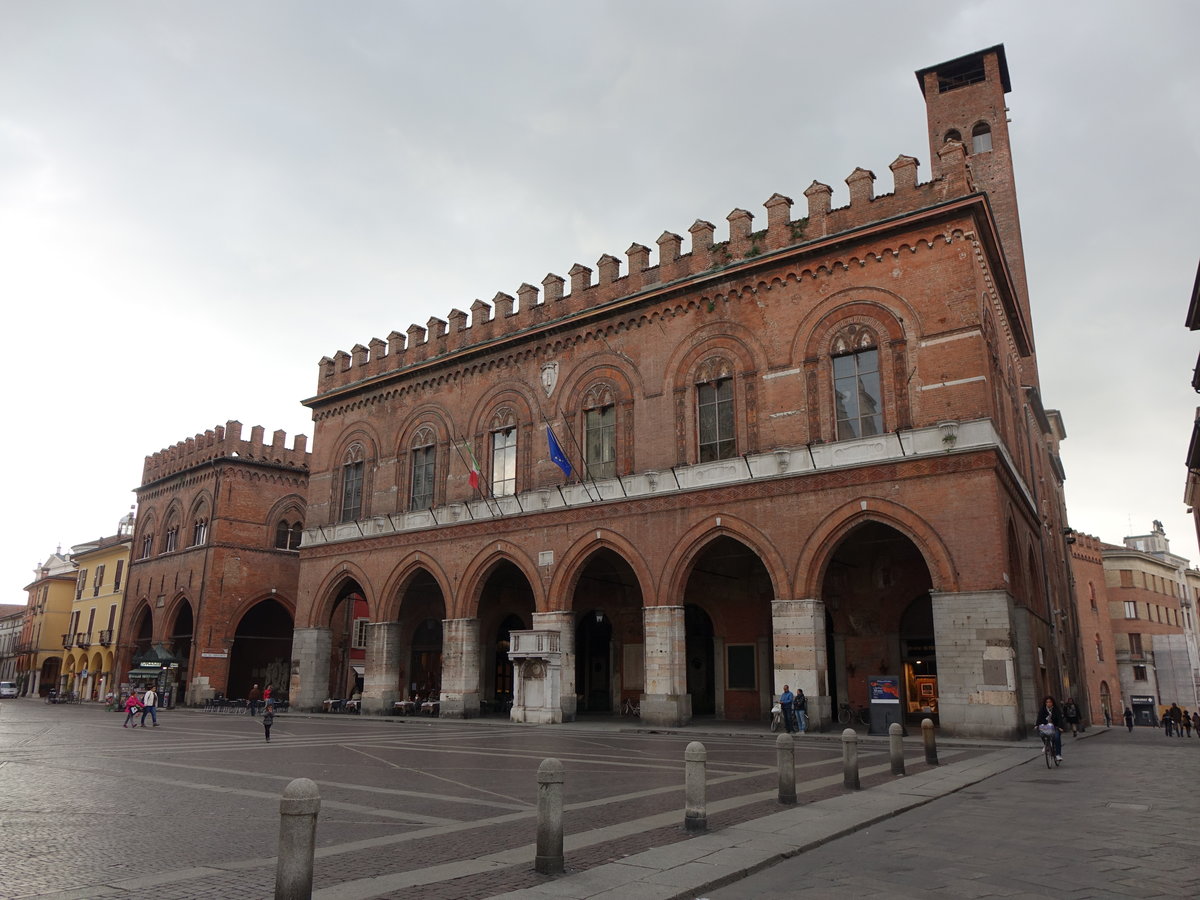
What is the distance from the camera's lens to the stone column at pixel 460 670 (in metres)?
27.7

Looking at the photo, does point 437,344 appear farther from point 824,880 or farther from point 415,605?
point 824,880

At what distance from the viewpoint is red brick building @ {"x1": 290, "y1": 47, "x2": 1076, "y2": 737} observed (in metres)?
20.4

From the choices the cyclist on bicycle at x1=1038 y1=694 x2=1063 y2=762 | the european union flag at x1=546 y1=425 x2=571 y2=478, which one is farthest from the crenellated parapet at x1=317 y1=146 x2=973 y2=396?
the cyclist on bicycle at x1=1038 y1=694 x2=1063 y2=762

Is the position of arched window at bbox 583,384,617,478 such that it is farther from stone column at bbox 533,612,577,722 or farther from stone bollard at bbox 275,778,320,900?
stone bollard at bbox 275,778,320,900

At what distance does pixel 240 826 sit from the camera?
829 centimetres

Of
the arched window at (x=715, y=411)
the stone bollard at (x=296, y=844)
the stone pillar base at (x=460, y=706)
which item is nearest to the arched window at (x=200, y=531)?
the stone pillar base at (x=460, y=706)

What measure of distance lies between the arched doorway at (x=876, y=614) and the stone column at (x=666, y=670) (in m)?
4.50

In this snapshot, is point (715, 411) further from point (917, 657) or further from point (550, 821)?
point (550, 821)

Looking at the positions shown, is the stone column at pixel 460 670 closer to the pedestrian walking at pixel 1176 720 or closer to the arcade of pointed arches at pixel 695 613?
the arcade of pointed arches at pixel 695 613

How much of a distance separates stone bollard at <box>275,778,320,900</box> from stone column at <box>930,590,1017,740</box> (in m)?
16.9

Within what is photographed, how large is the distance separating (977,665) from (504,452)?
16.1 meters

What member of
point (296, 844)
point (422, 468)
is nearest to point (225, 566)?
point (422, 468)

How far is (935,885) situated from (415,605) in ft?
95.4

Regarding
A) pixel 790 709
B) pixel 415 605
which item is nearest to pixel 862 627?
pixel 790 709
